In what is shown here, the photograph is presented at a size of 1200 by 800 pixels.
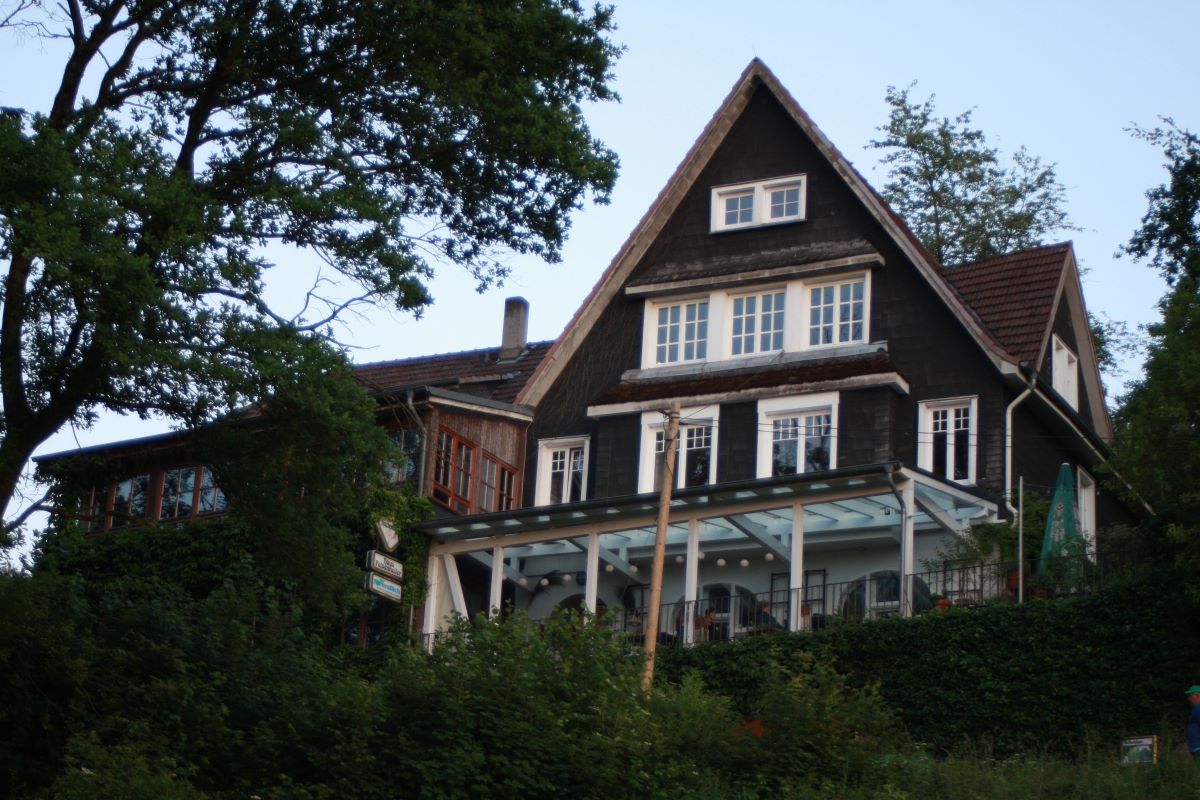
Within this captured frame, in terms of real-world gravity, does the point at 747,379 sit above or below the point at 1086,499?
above

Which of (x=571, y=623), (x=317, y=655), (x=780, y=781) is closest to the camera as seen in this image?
(x=780, y=781)

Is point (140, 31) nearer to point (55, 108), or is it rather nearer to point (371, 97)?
point (55, 108)

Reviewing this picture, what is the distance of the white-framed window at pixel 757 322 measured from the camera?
121 feet

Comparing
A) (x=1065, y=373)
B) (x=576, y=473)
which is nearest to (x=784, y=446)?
(x=576, y=473)

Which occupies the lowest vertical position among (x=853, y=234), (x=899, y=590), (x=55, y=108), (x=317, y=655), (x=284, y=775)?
(x=284, y=775)

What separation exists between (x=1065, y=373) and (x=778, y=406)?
22.0 feet

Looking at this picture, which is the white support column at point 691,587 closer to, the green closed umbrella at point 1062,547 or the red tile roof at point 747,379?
the red tile roof at point 747,379

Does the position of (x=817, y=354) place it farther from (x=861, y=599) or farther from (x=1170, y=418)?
(x=1170, y=418)

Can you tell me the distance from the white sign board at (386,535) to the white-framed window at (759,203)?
9616 mm

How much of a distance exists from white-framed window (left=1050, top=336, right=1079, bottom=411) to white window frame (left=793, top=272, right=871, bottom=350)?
4.10 meters

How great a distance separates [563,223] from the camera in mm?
23828

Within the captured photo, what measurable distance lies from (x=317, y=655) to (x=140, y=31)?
998cm

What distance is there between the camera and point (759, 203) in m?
38.0

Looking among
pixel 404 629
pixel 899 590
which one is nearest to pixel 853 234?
pixel 899 590
